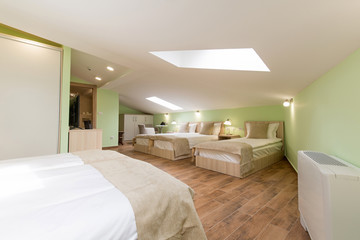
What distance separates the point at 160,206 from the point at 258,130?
4.01m

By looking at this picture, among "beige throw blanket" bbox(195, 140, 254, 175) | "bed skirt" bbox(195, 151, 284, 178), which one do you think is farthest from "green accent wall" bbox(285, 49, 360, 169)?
"bed skirt" bbox(195, 151, 284, 178)

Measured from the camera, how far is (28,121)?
7.77 ft

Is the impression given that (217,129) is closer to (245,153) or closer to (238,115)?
(238,115)

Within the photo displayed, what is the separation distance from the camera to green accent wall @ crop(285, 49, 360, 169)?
1.21m

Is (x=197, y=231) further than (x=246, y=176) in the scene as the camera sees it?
No

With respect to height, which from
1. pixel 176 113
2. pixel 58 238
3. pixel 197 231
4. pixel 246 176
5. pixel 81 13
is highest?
pixel 81 13

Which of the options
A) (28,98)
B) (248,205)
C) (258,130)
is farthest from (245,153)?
(28,98)

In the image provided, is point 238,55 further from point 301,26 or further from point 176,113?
point 176,113

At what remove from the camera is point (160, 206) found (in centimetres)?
75

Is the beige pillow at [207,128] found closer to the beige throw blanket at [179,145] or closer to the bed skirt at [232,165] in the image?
the beige throw blanket at [179,145]

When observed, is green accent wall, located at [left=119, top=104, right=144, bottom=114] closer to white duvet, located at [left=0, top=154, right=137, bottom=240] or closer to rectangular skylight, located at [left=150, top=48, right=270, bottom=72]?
rectangular skylight, located at [left=150, top=48, right=270, bottom=72]

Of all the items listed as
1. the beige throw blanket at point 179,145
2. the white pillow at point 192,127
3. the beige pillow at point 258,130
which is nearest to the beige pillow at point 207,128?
the white pillow at point 192,127

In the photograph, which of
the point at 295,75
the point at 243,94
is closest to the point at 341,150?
the point at 295,75

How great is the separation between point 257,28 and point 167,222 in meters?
1.64
